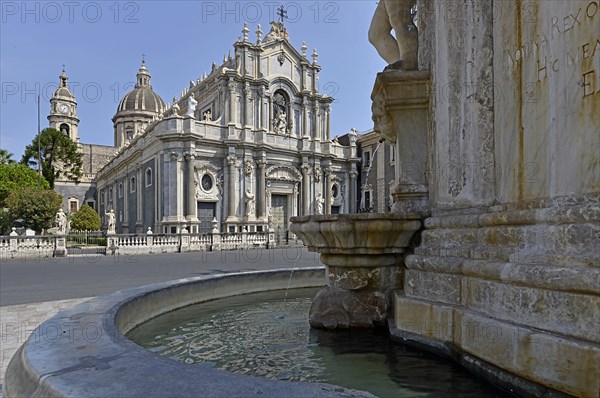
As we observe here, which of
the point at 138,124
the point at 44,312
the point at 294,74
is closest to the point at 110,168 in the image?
the point at 138,124

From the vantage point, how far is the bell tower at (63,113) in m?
58.6

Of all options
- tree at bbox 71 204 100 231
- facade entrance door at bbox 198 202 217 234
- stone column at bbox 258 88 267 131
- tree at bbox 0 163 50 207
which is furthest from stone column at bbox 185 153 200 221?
tree at bbox 0 163 50 207

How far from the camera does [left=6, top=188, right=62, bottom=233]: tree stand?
87.6ft

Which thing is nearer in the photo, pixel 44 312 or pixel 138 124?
pixel 44 312

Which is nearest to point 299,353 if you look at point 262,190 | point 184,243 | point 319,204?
point 184,243

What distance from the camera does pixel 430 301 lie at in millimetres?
3221

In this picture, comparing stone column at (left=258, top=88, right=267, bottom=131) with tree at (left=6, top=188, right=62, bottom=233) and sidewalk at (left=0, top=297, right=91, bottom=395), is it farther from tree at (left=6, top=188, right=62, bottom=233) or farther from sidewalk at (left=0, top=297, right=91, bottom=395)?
sidewalk at (left=0, top=297, right=91, bottom=395)

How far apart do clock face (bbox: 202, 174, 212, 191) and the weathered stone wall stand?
27.3 m

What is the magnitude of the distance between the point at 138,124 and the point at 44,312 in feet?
194

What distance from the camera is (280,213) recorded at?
3422cm

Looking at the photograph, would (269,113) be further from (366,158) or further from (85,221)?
(85,221)

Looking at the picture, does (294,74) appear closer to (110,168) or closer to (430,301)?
(110,168)

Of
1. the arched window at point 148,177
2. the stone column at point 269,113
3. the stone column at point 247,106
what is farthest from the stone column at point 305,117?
the arched window at point 148,177

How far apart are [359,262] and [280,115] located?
3190 cm
